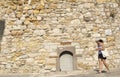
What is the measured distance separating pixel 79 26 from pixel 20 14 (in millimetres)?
2039

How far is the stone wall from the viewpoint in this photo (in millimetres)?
10258

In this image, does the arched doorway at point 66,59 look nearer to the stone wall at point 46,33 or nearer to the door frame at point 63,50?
the door frame at point 63,50

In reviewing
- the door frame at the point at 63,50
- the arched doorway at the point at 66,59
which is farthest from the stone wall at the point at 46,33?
the arched doorway at the point at 66,59

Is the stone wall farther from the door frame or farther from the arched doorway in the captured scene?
the arched doorway

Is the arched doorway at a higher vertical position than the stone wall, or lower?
lower

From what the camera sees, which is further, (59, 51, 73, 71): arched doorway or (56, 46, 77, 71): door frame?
(59, 51, 73, 71): arched doorway

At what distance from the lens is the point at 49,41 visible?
33.8ft

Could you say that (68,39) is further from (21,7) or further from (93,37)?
(21,7)

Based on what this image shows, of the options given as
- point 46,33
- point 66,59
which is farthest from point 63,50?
point 46,33

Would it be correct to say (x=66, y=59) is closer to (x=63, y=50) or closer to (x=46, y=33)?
(x=63, y=50)

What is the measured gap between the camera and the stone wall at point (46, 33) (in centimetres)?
1026

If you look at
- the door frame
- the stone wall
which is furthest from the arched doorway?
the stone wall

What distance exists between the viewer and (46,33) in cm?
1031

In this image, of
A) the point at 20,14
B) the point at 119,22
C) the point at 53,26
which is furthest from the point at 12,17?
the point at 119,22
